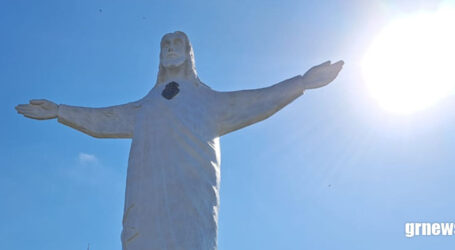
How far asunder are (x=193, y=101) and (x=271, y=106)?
1245 mm

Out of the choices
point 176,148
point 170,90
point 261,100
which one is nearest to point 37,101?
point 170,90

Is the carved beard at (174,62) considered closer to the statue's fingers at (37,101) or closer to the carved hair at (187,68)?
the carved hair at (187,68)

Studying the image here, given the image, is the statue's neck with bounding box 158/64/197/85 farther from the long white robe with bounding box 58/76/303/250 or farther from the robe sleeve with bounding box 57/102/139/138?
the robe sleeve with bounding box 57/102/139/138

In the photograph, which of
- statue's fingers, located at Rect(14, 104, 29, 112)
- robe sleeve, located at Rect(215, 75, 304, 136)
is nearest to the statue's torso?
robe sleeve, located at Rect(215, 75, 304, 136)

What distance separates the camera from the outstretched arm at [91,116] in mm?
11094

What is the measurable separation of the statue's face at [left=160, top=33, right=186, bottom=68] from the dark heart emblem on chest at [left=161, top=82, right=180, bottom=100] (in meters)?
0.37

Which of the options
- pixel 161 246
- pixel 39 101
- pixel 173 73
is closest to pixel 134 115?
pixel 173 73

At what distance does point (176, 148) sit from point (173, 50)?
2.13 metres

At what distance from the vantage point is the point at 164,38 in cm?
1155

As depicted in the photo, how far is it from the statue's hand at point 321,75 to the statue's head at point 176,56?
2067mm

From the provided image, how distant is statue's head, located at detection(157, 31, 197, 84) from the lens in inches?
445

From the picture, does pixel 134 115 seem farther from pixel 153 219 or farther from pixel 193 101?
pixel 153 219

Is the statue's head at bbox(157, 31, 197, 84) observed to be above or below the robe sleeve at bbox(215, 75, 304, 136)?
above

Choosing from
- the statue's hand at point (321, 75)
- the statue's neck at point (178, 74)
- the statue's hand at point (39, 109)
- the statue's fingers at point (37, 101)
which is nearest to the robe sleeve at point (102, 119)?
the statue's hand at point (39, 109)
